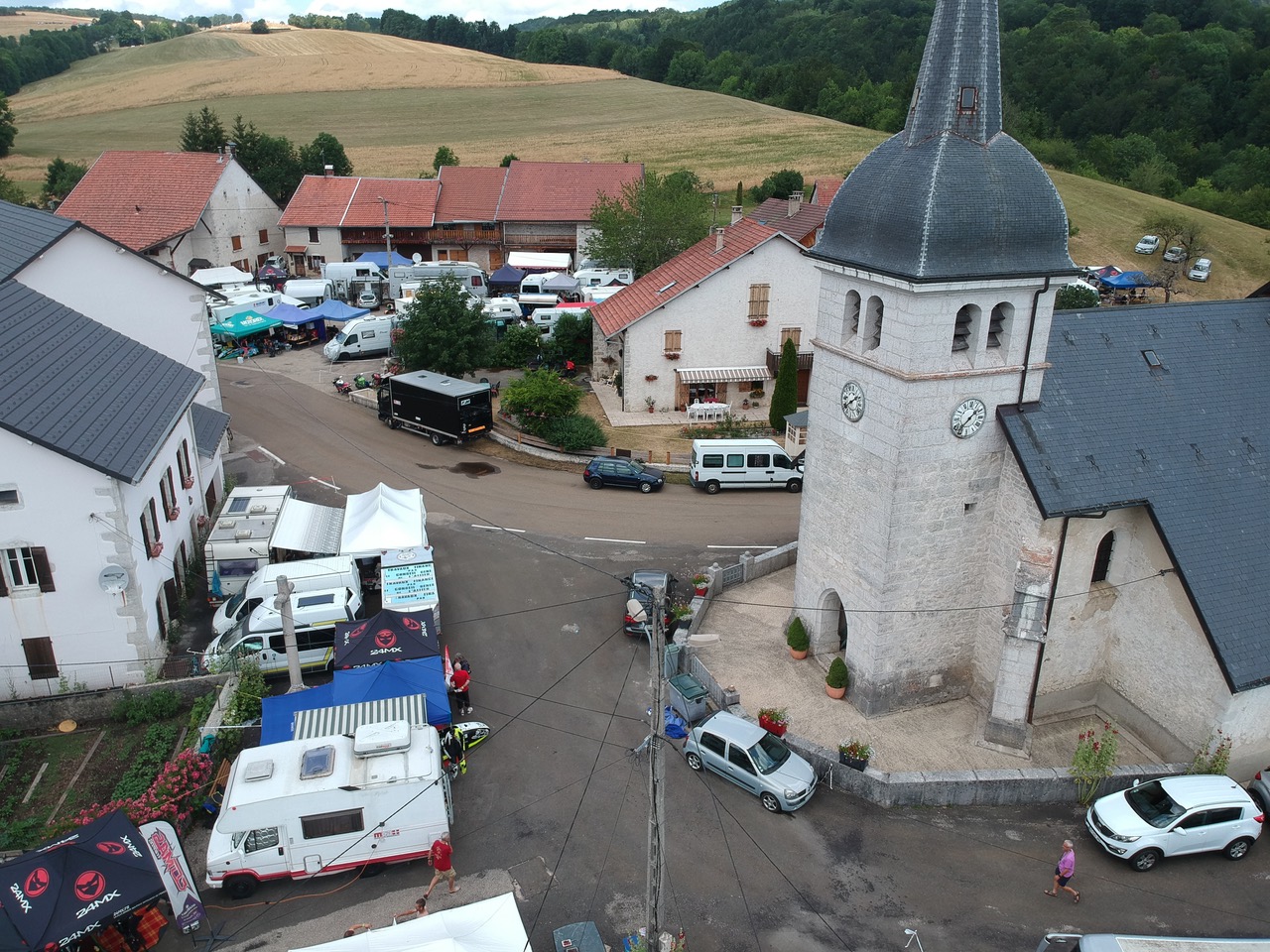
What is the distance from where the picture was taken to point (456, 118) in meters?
113

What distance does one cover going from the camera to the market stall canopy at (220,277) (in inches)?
2286

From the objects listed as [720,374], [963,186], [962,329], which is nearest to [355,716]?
[962,329]

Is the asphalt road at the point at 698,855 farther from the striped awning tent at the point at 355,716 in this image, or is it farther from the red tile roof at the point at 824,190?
the red tile roof at the point at 824,190

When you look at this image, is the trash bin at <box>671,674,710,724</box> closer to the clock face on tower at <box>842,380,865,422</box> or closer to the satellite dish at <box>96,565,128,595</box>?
the clock face on tower at <box>842,380,865,422</box>

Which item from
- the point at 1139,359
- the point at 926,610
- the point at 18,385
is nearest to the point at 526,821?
the point at 926,610

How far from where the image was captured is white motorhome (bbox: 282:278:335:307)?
191ft

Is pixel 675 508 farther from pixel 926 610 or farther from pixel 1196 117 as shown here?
pixel 1196 117

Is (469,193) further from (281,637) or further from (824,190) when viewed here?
(281,637)

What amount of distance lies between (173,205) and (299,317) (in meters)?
16.8

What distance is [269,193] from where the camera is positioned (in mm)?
76125

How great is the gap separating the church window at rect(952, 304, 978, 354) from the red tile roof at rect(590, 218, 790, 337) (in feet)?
71.9

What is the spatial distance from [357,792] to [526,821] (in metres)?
3.77

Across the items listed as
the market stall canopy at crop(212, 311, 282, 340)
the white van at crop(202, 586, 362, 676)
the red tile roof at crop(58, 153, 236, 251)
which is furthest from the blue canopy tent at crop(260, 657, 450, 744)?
the red tile roof at crop(58, 153, 236, 251)

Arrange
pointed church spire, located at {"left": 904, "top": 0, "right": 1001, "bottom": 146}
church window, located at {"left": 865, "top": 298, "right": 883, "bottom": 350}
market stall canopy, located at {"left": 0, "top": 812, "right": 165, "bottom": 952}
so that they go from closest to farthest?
market stall canopy, located at {"left": 0, "top": 812, "right": 165, "bottom": 952}
pointed church spire, located at {"left": 904, "top": 0, "right": 1001, "bottom": 146}
church window, located at {"left": 865, "top": 298, "right": 883, "bottom": 350}
